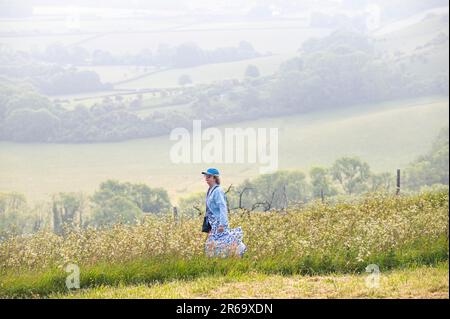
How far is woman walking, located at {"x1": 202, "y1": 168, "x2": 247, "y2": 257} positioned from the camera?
1195 centimetres

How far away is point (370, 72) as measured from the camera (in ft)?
497

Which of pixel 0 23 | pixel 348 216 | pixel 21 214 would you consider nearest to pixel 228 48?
pixel 0 23

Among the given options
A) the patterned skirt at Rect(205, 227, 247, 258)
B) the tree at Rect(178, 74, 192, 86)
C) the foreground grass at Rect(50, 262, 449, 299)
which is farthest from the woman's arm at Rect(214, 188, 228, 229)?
the tree at Rect(178, 74, 192, 86)

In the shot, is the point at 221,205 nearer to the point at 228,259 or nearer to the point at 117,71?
the point at 228,259

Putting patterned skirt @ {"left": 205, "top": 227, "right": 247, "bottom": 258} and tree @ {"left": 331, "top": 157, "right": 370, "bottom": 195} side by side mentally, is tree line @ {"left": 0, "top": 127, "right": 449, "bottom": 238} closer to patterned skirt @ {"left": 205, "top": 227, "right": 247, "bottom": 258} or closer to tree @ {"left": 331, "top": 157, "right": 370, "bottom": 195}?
tree @ {"left": 331, "top": 157, "right": 370, "bottom": 195}

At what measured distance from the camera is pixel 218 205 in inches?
471

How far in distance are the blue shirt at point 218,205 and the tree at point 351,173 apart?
254 ft

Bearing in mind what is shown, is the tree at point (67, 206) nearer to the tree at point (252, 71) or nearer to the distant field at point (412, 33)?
the tree at point (252, 71)

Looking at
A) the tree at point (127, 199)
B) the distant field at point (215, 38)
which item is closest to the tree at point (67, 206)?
the tree at point (127, 199)

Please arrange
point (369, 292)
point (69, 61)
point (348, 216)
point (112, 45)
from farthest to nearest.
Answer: point (112, 45), point (69, 61), point (348, 216), point (369, 292)

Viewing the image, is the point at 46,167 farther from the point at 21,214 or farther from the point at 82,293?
the point at 82,293

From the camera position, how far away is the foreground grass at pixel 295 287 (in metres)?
9.43

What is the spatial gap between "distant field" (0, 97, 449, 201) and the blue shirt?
8411 centimetres

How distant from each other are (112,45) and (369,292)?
186 meters
